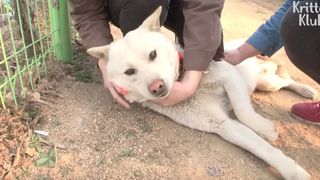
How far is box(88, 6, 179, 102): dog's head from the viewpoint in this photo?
1.45m

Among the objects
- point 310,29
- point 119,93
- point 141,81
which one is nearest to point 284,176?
point 310,29

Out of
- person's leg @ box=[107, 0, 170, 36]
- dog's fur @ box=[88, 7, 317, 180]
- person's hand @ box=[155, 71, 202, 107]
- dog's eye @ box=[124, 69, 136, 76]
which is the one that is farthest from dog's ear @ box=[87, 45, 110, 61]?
person's hand @ box=[155, 71, 202, 107]

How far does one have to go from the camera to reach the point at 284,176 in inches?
55.4

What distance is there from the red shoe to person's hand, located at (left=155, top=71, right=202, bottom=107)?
2.38ft

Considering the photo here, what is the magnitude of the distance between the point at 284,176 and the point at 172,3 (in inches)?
47.6

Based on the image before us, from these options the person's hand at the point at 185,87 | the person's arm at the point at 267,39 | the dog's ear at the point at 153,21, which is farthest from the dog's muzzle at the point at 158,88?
the person's arm at the point at 267,39

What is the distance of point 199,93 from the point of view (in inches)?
68.3

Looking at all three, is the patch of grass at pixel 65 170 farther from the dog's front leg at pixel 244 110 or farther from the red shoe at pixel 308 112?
the red shoe at pixel 308 112

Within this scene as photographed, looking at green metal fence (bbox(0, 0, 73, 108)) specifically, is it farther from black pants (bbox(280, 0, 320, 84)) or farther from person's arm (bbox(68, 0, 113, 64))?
black pants (bbox(280, 0, 320, 84))

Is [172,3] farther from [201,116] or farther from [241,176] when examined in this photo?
[241,176]

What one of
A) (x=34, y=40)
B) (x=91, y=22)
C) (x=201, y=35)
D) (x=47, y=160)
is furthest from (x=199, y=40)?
(x=34, y=40)

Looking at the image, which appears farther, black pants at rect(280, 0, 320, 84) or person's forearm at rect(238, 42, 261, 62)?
person's forearm at rect(238, 42, 261, 62)

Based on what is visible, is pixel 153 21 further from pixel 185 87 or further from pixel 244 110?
pixel 244 110

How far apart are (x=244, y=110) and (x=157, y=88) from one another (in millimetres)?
535
